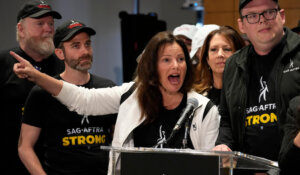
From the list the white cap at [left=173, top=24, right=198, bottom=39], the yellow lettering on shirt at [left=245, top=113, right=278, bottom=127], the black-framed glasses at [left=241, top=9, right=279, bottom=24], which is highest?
the black-framed glasses at [left=241, top=9, right=279, bottom=24]

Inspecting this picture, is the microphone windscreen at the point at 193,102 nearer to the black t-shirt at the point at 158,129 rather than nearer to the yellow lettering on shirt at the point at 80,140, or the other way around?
the black t-shirt at the point at 158,129

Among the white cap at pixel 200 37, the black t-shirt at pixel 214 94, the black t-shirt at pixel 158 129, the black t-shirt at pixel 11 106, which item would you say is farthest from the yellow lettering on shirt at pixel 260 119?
the black t-shirt at pixel 11 106

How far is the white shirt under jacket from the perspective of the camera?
7.14ft

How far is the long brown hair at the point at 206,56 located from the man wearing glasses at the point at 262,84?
575mm

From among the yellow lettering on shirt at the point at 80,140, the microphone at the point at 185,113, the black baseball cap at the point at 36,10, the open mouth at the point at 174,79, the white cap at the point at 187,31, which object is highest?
the black baseball cap at the point at 36,10

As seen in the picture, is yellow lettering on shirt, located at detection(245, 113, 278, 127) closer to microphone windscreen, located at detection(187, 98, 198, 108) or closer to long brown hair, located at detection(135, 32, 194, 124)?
microphone windscreen, located at detection(187, 98, 198, 108)

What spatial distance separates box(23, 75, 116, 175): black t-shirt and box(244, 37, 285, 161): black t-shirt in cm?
101

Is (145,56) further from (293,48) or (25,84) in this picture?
(25,84)

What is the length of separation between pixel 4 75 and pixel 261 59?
2003 mm

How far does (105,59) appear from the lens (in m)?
6.92

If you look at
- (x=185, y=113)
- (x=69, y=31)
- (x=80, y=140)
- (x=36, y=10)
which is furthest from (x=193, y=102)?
(x=36, y=10)

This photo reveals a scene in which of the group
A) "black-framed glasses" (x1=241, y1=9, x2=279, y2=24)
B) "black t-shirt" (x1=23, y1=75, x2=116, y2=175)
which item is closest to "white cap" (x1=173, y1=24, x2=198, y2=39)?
"black t-shirt" (x1=23, y1=75, x2=116, y2=175)

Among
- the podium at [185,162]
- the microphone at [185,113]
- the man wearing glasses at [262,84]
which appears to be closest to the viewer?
the podium at [185,162]

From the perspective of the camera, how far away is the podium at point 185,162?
1503 mm
